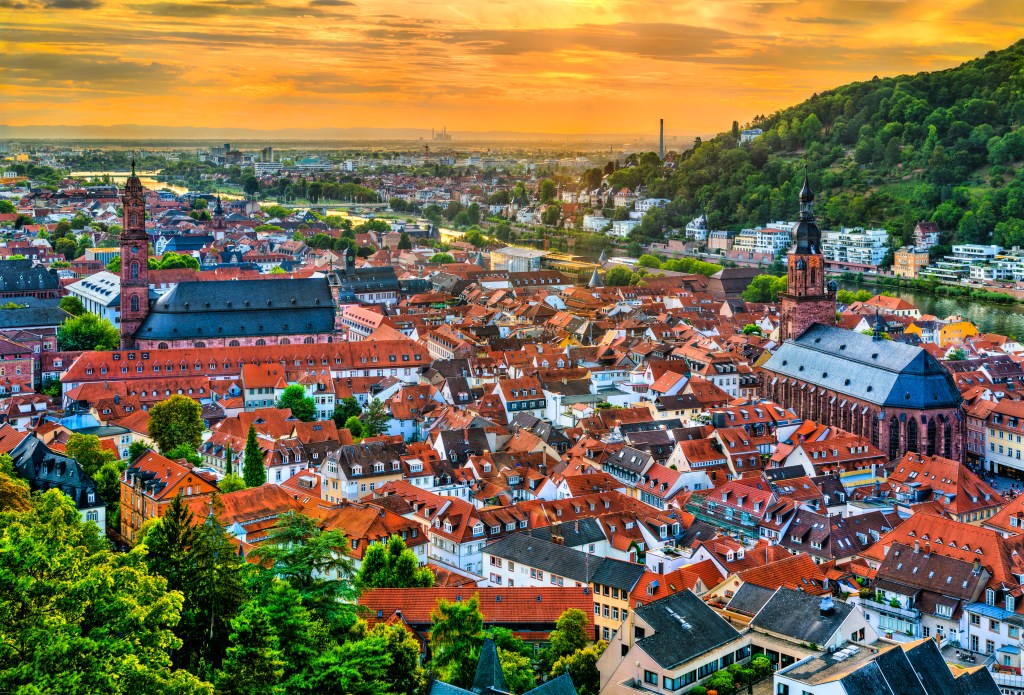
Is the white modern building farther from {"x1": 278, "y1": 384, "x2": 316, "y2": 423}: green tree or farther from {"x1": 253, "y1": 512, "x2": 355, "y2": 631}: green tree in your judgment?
{"x1": 253, "y1": 512, "x2": 355, "y2": 631}: green tree

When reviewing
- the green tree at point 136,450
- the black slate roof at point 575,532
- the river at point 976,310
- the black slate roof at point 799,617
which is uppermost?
the black slate roof at point 799,617

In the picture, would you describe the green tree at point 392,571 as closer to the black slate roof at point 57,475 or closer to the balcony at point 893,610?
the black slate roof at point 57,475

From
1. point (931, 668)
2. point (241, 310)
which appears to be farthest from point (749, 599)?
point (241, 310)

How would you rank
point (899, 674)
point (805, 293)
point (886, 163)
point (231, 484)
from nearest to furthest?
point (899, 674), point (231, 484), point (805, 293), point (886, 163)

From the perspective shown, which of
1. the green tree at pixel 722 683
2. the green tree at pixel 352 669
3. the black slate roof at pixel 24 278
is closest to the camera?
the green tree at pixel 352 669

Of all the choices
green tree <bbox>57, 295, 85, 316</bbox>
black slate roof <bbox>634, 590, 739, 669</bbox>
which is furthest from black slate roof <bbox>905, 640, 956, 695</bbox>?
green tree <bbox>57, 295, 85, 316</bbox>

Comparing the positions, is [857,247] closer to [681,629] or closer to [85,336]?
[85,336]

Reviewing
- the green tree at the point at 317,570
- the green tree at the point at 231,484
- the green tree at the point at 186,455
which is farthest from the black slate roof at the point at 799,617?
the green tree at the point at 186,455
